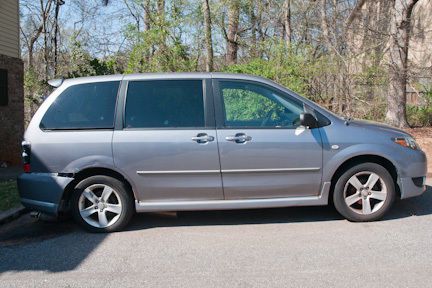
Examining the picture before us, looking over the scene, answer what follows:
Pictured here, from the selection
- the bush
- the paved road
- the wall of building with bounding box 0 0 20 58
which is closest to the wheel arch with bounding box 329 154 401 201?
the paved road

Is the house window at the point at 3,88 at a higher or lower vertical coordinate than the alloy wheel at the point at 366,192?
higher

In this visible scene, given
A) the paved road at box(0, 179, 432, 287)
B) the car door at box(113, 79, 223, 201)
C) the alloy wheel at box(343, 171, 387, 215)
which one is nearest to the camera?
the paved road at box(0, 179, 432, 287)

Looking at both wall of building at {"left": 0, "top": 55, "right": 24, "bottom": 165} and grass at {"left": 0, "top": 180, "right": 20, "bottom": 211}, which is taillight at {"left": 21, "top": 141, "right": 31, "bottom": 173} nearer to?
grass at {"left": 0, "top": 180, "right": 20, "bottom": 211}

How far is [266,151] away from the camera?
5586mm

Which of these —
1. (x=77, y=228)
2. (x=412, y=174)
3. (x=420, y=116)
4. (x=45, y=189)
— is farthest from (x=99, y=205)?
(x=420, y=116)

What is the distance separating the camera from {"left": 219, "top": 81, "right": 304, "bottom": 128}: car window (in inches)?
227

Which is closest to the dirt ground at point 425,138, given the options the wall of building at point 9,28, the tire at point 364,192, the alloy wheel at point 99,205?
the tire at point 364,192

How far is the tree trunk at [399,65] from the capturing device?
12.9 metres

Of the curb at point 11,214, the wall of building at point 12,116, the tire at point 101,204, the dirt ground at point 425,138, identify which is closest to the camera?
the tire at point 101,204

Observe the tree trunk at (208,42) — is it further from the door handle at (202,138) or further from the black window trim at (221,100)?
the door handle at (202,138)

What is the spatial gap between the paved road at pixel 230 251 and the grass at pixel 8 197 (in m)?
0.46

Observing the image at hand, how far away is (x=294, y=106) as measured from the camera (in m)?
5.86

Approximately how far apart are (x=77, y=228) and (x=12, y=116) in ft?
29.5

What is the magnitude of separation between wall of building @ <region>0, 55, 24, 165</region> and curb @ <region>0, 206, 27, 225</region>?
7.37 metres
